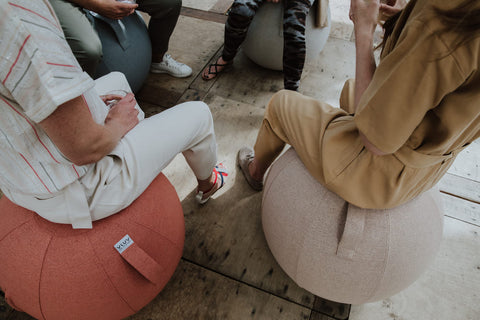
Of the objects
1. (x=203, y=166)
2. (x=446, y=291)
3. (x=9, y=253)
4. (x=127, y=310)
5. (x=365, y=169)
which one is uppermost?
(x=365, y=169)

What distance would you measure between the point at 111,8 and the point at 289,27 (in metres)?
1.04

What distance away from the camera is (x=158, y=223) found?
1057 millimetres

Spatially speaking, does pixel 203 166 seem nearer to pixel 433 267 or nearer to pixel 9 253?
pixel 9 253

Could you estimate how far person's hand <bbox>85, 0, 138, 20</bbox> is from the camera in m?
1.50

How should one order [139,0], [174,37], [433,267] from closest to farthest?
[433,267] < [139,0] < [174,37]

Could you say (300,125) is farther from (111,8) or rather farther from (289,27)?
(111,8)

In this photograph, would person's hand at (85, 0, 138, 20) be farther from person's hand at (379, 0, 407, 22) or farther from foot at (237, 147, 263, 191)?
person's hand at (379, 0, 407, 22)

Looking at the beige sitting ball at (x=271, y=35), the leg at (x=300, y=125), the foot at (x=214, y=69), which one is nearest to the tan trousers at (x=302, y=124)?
the leg at (x=300, y=125)

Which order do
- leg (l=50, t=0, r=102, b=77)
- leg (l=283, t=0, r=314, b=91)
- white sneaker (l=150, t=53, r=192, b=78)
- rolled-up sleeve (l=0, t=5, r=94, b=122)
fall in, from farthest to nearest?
white sneaker (l=150, t=53, r=192, b=78)
leg (l=283, t=0, r=314, b=91)
leg (l=50, t=0, r=102, b=77)
rolled-up sleeve (l=0, t=5, r=94, b=122)

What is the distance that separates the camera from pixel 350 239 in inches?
38.0

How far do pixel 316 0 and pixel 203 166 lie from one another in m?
1.38

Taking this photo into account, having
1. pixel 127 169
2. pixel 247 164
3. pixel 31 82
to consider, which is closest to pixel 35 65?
pixel 31 82

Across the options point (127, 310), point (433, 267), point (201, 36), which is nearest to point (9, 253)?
point (127, 310)

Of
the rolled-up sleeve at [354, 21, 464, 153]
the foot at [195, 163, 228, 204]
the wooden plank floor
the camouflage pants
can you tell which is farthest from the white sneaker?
the rolled-up sleeve at [354, 21, 464, 153]
